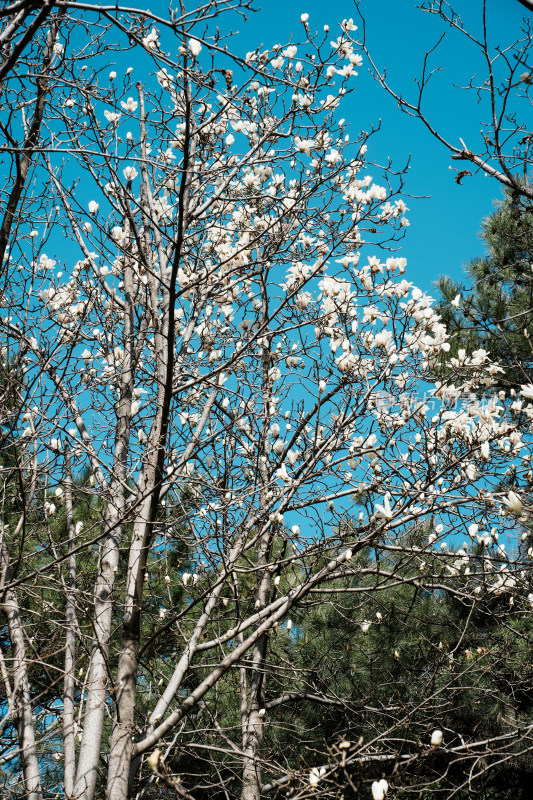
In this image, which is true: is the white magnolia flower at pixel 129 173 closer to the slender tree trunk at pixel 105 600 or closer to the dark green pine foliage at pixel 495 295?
the slender tree trunk at pixel 105 600

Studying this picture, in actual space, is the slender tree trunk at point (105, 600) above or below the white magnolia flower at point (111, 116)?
below

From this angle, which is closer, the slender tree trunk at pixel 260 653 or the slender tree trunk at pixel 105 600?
the slender tree trunk at pixel 105 600

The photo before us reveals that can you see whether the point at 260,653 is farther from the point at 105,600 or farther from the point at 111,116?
the point at 111,116

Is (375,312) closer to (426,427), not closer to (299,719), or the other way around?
(426,427)

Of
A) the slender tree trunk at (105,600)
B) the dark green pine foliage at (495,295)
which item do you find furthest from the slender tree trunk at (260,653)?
the dark green pine foliage at (495,295)

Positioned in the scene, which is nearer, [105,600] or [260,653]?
[105,600]

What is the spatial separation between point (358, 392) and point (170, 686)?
6.67 ft

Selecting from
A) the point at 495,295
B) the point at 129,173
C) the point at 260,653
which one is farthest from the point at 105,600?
the point at 495,295

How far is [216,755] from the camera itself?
5977 millimetres

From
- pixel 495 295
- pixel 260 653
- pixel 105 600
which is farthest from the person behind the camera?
pixel 495 295

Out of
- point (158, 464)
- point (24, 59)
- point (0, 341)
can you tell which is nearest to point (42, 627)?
point (158, 464)

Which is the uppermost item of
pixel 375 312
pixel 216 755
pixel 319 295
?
pixel 319 295

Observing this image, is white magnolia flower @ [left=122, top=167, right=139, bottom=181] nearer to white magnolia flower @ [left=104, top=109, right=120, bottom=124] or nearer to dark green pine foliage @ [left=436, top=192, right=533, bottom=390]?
white magnolia flower @ [left=104, top=109, right=120, bottom=124]

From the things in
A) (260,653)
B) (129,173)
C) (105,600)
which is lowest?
(260,653)
